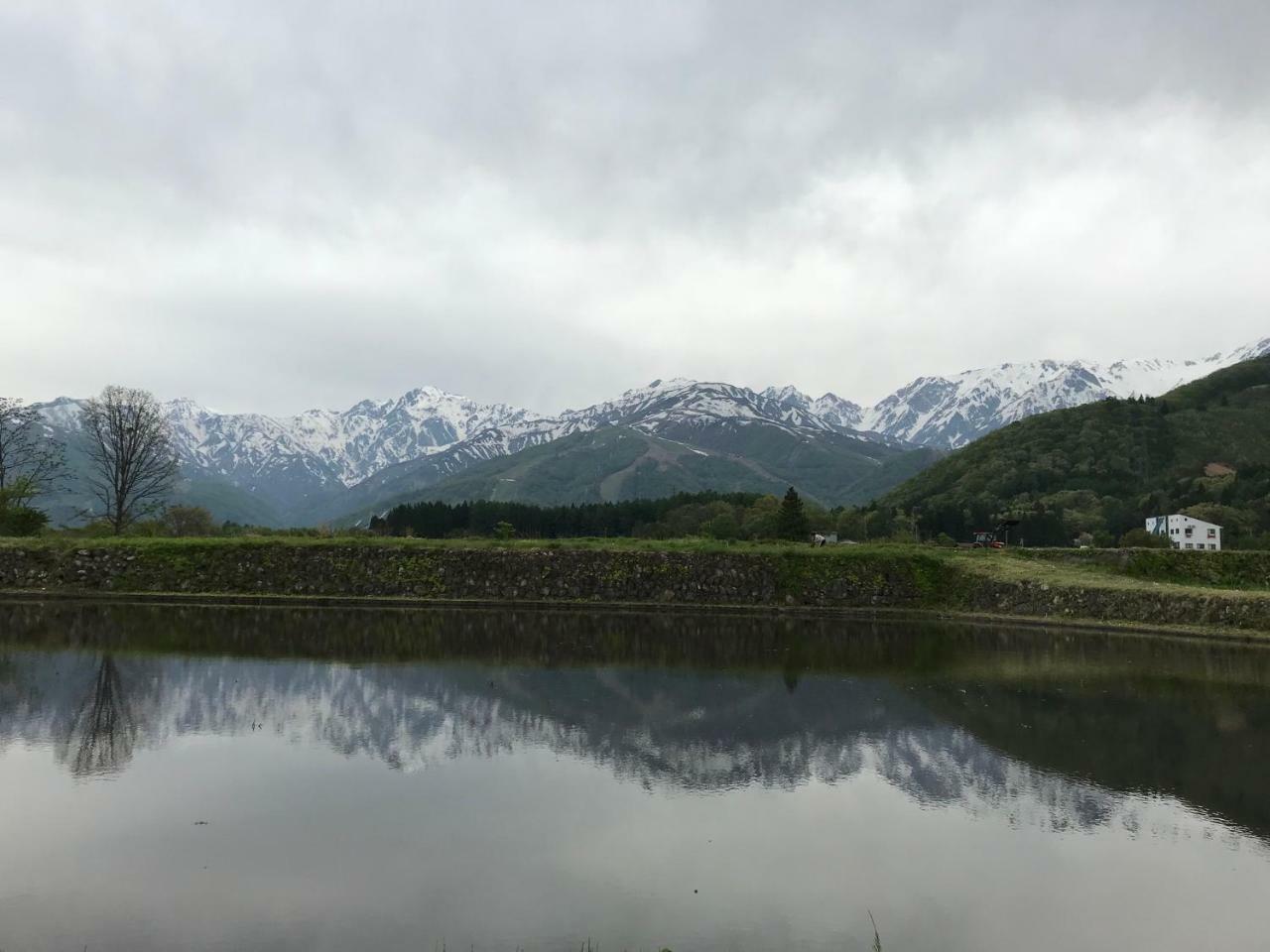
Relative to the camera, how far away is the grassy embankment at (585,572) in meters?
46.3

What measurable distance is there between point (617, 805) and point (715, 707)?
7531 mm

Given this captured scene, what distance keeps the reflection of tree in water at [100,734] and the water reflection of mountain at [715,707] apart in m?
0.07

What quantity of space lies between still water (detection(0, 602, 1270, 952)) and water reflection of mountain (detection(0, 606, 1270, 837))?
0.42ft

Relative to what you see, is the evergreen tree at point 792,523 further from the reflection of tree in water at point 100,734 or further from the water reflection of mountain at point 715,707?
the reflection of tree in water at point 100,734

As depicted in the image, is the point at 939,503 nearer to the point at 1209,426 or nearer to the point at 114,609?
the point at 1209,426

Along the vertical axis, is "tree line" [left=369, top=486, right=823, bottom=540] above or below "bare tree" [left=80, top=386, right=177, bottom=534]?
below

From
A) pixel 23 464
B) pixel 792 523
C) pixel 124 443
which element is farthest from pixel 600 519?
pixel 23 464

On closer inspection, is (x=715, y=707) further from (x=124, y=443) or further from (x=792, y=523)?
(x=124, y=443)

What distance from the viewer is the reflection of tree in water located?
48.3ft

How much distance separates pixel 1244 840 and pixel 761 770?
739 cm

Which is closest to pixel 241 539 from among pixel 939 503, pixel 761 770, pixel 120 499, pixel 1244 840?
pixel 120 499

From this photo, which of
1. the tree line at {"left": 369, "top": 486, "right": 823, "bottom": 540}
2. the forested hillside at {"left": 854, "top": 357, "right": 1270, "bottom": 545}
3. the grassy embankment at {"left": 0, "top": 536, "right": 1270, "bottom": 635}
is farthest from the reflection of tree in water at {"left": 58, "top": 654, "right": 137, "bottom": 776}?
the forested hillside at {"left": 854, "top": 357, "right": 1270, "bottom": 545}

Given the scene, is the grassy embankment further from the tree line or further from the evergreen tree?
the tree line

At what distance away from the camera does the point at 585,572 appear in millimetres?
48562
